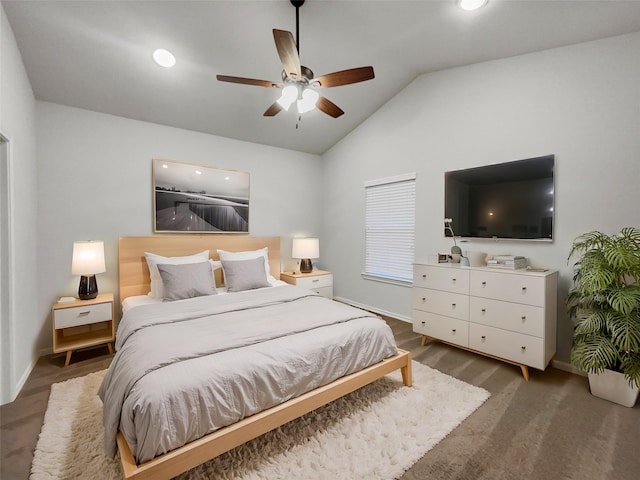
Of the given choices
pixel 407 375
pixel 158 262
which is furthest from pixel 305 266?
pixel 407 375

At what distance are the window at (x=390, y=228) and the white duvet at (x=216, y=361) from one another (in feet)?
5.54

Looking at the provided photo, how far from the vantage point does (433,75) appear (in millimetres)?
3369

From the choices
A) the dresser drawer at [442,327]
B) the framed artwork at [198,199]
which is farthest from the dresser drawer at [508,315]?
the framed artwork at [198,199]

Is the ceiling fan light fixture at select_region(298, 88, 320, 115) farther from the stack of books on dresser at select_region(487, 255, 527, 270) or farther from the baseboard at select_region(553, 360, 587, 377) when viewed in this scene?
the baseboard at select_region(553, 360, 587, 377)

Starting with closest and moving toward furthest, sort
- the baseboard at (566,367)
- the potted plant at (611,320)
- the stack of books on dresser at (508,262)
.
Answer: the potted plant at (611,320)
the baseboard at (566,367)
the stack of books on dresser at (508,262)

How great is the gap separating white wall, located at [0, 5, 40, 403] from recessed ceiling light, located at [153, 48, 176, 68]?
949 millimetres

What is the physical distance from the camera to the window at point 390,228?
377 cm

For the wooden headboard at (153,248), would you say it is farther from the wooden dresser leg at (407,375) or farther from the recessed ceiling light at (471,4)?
the recessed ceiling light at (471,4)

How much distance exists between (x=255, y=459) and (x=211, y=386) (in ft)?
1.73

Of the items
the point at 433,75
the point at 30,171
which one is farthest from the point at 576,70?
the point at 30,171

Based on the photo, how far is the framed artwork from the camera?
3502mm

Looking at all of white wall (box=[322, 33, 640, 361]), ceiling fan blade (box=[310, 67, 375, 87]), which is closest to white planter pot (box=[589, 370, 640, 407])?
white wall (box=[322, 33, 640, 361])

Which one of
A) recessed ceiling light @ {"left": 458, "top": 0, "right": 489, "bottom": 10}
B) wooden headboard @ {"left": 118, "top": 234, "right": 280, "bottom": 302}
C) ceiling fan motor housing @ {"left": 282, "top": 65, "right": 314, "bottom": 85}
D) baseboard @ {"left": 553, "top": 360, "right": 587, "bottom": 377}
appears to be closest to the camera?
ceiling fan motor housing @ {"left": 282, "top": 65, "right": 314, "bottom": 85}

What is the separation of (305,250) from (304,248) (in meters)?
0.03
